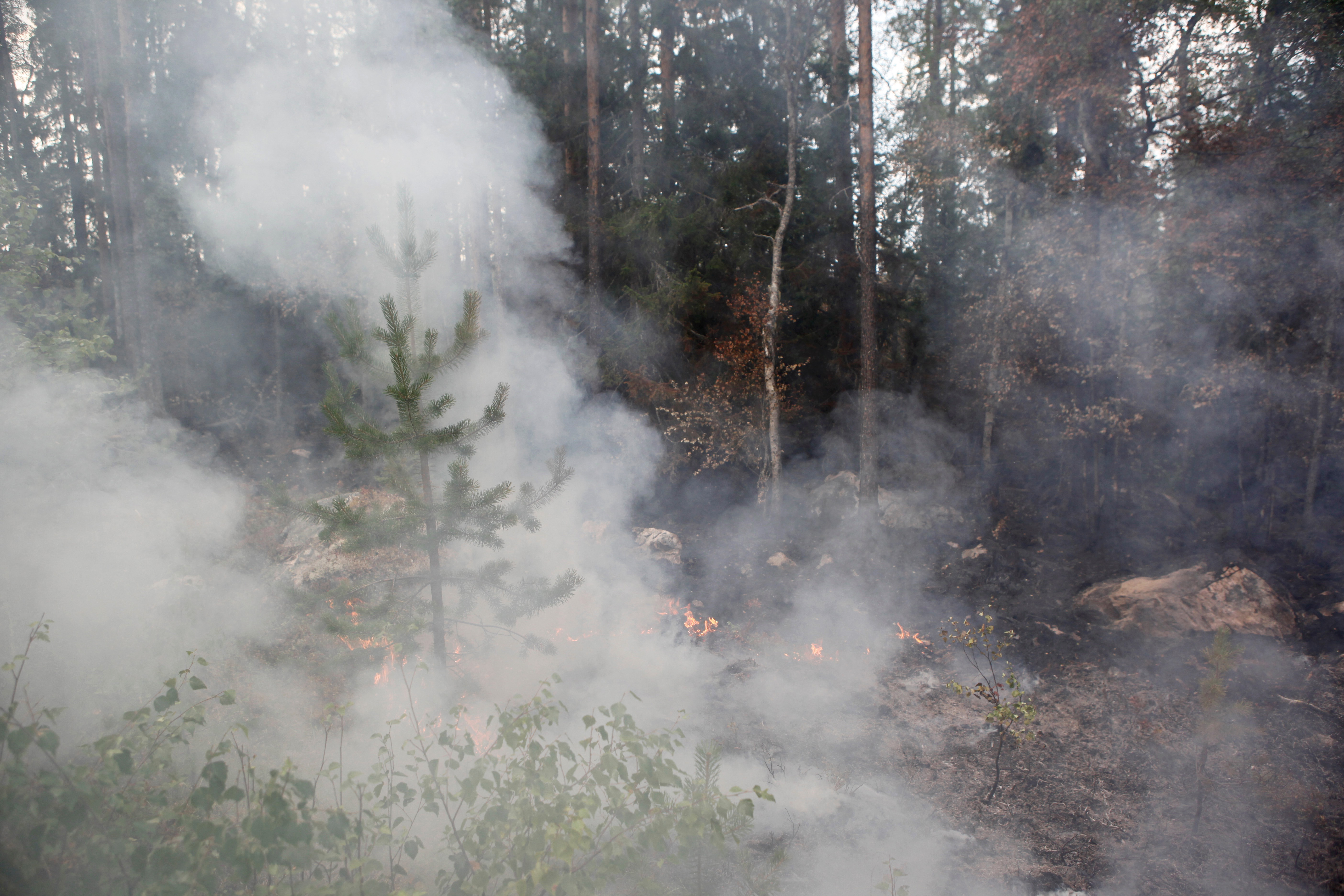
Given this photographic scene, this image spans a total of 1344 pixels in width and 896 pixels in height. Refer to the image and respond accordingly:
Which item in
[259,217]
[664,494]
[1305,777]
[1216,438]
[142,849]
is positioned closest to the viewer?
[142,849]

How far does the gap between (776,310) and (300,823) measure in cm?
900

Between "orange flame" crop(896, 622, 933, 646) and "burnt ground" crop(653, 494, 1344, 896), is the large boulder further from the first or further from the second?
"orange flame" crop(896, 622, 933, 646)

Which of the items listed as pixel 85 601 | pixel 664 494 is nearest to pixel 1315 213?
pixel 664 494

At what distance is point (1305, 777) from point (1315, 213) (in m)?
6.48

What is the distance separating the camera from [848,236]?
1152cm

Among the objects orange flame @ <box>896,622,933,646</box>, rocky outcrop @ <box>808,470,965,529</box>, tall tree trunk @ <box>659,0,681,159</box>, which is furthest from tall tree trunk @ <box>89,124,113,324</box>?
→ orange flame @ <box>896,622,933,646</box>

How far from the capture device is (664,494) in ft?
36.6

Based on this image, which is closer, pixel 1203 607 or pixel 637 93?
pixel 1203 607

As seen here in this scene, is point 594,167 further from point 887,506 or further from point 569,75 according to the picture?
point 887,506

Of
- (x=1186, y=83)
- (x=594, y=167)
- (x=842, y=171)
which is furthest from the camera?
(x=842, y=171)

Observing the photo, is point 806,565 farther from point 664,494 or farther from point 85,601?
point 85,601

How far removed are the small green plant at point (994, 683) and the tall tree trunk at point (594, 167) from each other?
7.31 metres

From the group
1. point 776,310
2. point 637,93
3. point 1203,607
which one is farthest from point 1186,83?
point 637,93

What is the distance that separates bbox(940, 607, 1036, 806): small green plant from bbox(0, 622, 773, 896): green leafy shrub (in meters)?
2.38
